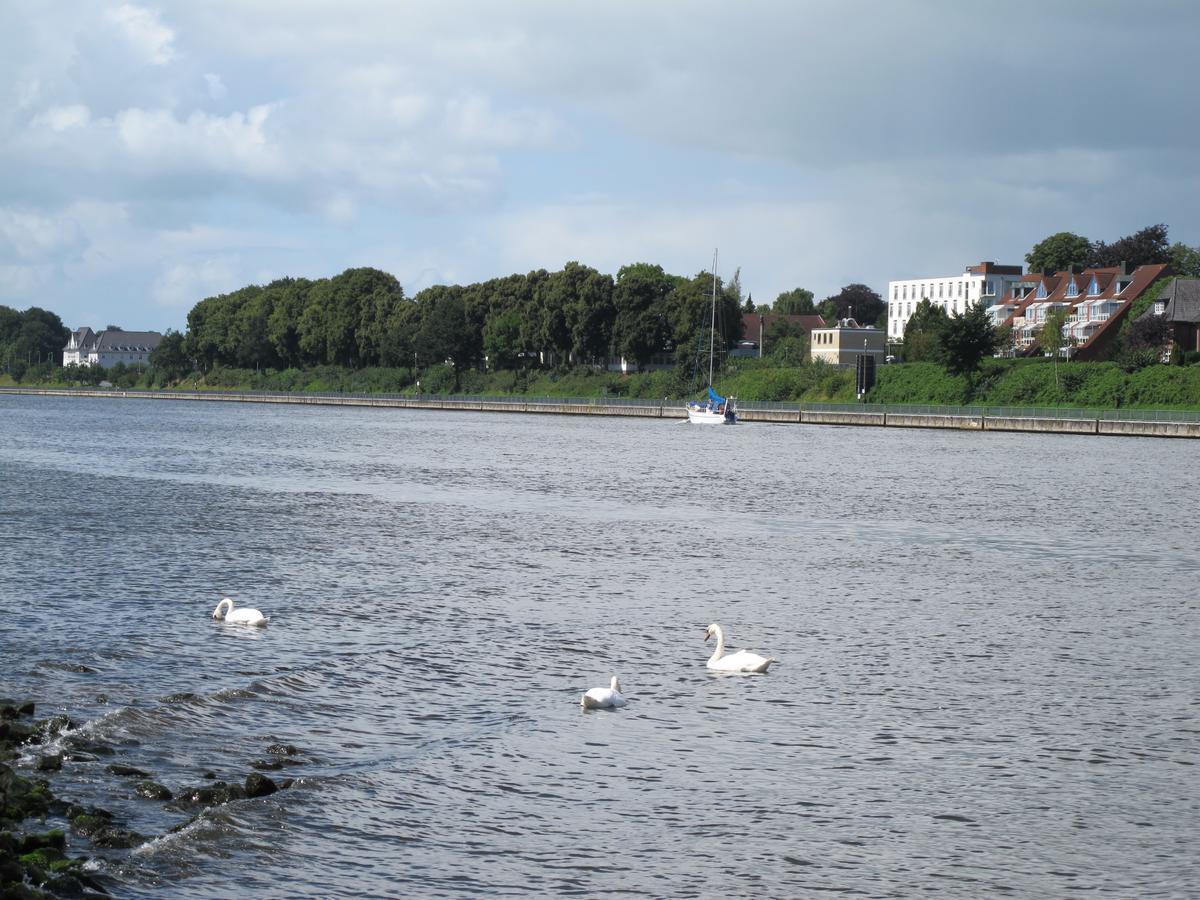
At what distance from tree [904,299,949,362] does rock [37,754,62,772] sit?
103957 millimetres

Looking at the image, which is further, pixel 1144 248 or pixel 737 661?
pixel 1144 248

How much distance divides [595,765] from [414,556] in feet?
62.1

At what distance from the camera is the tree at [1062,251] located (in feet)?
586

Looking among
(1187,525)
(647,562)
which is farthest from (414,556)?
(1187,525)

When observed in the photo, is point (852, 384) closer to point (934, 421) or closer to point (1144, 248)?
point (934, 421)

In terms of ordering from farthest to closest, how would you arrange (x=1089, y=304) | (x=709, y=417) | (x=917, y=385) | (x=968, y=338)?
1. (x=1089, y=304)
2. (x=709, y=417)
3. (x=917, y=385)
4. (x=968, y=338)

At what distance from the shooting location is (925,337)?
132 meters

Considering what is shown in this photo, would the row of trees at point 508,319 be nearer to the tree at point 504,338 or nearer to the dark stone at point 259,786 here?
the tree at point 504,338

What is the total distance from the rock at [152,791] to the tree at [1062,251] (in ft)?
580

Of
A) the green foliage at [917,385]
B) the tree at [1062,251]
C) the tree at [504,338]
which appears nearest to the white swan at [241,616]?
the green foliage at [917,385]

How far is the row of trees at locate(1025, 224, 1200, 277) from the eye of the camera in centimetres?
14819

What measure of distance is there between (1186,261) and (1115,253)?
13.9 m

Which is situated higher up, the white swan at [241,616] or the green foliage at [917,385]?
the green foliage at [917,385]

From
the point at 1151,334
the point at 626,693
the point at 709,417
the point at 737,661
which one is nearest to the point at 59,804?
the point at 626,693
